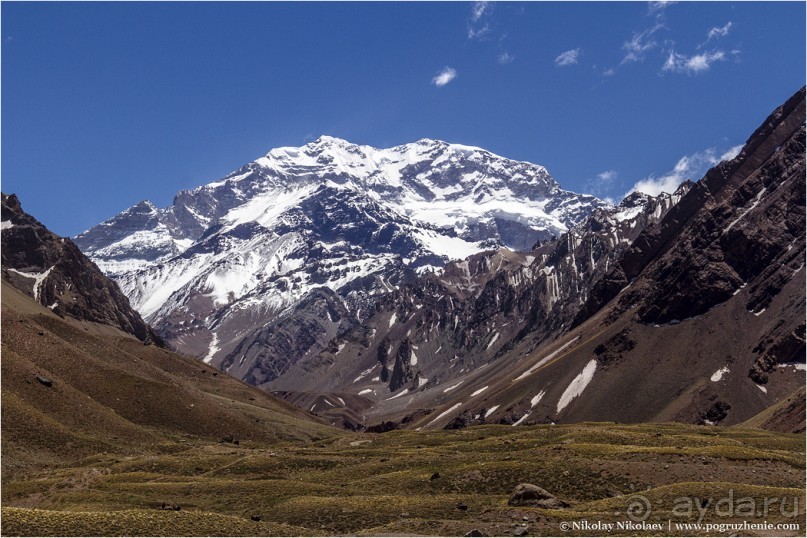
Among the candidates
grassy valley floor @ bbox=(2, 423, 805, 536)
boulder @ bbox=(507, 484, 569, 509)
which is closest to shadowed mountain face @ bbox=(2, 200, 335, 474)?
grassy valley floor @ bbox=(2, 423, 805, 536)

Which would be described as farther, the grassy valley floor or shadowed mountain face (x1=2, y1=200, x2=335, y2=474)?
shadowed mountain face (x1=2, y1=200, x2=335, y2=474)

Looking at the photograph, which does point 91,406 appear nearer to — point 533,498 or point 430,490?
point 430,490

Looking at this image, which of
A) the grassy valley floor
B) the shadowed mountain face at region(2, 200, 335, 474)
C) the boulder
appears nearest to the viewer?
the grassy valley floor

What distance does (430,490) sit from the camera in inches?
3017

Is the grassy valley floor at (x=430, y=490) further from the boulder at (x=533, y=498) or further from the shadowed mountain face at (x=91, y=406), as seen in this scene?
the shadowed mountain face at (x=91, y=406)

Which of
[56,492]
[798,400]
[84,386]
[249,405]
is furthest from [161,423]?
[798,400]

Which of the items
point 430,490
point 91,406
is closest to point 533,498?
point 430,490

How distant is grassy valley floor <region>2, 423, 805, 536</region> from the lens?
5672cm

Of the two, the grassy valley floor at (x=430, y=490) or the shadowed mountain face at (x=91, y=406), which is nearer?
the grassy valley floor at (x=430, y=490)

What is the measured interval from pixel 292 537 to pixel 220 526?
16.2ft

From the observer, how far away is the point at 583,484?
7294 cm

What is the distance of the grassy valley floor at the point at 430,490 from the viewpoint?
2233 inches

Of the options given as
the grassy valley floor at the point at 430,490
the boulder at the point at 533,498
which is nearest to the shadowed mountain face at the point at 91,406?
the grassy valley floor at the point at 430,490

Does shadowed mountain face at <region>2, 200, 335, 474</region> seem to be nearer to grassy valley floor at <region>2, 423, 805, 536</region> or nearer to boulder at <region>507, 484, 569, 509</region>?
grassy valley floor at <region>2, 423, 805, 536</region>
